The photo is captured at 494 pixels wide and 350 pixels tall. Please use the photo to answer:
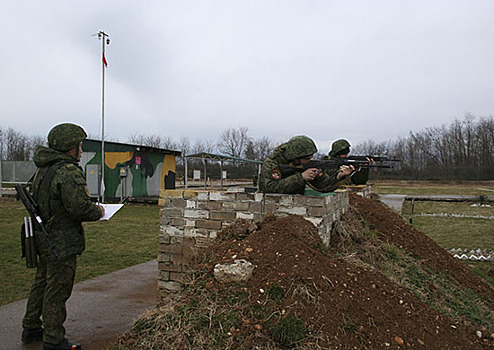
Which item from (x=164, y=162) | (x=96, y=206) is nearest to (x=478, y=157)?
(x=164, y=162)

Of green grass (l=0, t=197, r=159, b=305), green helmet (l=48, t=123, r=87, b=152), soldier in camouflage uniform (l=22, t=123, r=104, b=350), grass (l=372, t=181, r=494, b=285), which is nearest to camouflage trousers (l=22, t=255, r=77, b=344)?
soldier in camouflage uniform (l=22, t=123, r=104, b=350)

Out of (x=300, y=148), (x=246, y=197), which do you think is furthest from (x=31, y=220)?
(x=300, y=148)

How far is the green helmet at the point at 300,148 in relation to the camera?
4656 mm

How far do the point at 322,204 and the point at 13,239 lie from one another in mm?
8494

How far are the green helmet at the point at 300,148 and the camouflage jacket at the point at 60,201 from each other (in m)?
2.38

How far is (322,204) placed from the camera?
13.4 ft

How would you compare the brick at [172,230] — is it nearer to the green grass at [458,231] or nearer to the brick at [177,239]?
the brick at [177,239]

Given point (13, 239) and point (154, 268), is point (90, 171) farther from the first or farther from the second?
point (154, 268)

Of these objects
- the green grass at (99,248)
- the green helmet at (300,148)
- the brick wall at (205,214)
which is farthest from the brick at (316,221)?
the green grass at (99,248)

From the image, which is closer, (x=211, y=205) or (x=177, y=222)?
(x=211, y=205)

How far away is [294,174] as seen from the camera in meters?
4.60

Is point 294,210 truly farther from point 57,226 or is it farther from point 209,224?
point 57,226

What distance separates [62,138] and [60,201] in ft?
2.02

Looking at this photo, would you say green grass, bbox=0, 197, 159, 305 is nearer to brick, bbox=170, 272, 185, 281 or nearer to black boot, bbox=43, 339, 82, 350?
black boot, bbox=43, 339, 82, 350
